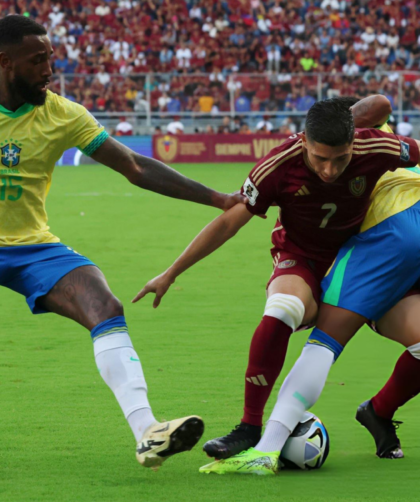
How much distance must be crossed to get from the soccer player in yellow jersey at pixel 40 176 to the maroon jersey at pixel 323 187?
0.28m

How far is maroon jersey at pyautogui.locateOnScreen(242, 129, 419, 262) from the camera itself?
4.21 meters

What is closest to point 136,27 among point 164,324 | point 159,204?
point 159,204

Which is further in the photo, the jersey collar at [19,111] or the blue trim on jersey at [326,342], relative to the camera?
the jersey collar at [19,111]

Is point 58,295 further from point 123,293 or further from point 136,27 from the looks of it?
point 136,27

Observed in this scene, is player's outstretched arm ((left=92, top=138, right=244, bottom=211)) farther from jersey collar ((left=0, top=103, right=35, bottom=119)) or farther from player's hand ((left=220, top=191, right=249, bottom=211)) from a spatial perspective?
jersey collar ((left=0, top=103, right=35, bottom=119))

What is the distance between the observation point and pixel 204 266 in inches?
415

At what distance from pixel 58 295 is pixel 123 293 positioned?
4640 millimetres

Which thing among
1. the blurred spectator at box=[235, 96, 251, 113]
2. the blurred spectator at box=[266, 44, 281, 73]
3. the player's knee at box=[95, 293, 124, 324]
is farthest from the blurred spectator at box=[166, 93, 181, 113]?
the player's knee at box=[95, 293, 124, 324]

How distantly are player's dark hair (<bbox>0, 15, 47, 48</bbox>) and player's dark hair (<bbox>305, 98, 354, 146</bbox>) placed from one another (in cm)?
134

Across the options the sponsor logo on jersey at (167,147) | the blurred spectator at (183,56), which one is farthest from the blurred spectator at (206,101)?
the blurred spectator at (183,56)

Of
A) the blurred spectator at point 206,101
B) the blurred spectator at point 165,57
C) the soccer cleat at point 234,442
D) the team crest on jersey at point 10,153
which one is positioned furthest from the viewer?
the blurred spectator at point 165,57

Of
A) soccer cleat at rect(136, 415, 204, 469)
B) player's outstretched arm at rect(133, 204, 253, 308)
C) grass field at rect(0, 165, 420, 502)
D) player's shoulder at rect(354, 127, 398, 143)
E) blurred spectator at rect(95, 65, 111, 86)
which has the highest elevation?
player's shoulder at rect(354, 127, 398, 143)

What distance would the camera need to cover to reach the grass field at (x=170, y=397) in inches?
147

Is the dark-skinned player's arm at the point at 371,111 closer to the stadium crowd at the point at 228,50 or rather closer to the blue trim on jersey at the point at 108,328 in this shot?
the blue trim on jersey at the point at 108,328
